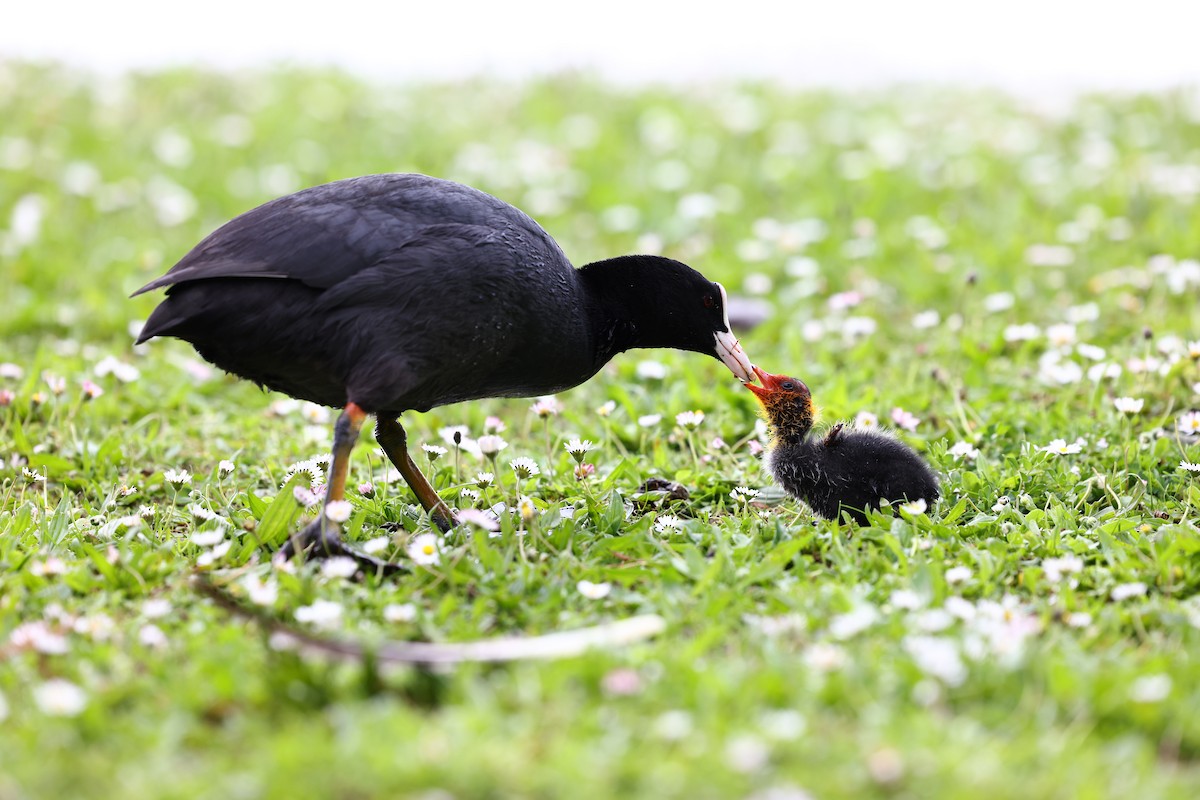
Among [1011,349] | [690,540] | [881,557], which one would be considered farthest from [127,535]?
[1011,349]

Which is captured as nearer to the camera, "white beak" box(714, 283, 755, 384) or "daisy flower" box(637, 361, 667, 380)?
"white beak" box(714, 283, 755, 384)

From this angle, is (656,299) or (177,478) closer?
(177,478)

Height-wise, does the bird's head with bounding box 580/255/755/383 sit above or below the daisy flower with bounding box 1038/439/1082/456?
above

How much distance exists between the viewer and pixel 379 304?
4.00m

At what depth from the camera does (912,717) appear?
284 centimetres

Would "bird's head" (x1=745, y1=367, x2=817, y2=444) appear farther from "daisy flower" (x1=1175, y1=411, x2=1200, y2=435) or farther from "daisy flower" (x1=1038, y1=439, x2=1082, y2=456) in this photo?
"daisy flower" (x1=1175, y1=411, x2=1200, y2=435)

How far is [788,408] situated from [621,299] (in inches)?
27.7

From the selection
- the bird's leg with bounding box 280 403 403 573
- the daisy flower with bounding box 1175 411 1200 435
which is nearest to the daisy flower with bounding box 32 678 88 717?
the bird's leg with bounding box 280 403 403 573

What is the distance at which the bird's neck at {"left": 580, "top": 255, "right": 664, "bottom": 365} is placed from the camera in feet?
→ 15.0

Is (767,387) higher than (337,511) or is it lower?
higher

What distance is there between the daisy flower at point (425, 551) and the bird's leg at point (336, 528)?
0.28ft

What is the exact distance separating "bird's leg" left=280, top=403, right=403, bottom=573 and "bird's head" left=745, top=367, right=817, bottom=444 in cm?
143

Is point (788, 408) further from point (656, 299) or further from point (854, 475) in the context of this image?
point (656, 299)

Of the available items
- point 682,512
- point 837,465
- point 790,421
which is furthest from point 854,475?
point 682,512
